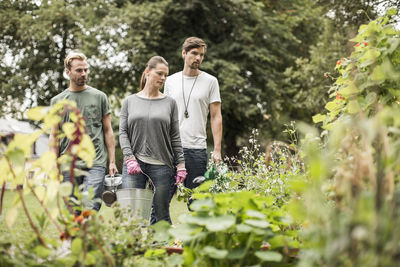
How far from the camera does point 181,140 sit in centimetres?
457

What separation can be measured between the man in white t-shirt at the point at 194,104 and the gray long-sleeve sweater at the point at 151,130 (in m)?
0.39

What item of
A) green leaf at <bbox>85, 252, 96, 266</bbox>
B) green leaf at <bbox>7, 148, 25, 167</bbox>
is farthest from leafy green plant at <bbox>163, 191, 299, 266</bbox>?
green leaf at <bbox>7, 148, 25, 167</bbox>

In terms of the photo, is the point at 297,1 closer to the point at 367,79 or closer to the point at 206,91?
the point at 206,91

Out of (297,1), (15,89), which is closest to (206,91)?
(15,89)

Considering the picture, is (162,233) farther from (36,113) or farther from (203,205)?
(36,113)

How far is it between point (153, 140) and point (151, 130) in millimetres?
92

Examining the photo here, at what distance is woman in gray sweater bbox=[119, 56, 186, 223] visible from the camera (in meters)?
4.04

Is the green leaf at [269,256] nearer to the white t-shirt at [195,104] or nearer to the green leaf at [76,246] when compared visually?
the green leaf at [76,246]

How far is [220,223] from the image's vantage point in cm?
205

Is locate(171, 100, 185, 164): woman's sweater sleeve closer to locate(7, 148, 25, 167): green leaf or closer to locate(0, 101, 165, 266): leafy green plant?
locate(0, 101, 165, 266): leafy green plant

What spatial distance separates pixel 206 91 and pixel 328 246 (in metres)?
3.34

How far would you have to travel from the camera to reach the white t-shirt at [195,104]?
180 inches

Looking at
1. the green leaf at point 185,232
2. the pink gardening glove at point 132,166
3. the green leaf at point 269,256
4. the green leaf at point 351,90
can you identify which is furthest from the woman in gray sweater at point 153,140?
the green leaf at point 269,256

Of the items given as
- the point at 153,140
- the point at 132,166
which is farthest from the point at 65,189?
the point at 153,140
